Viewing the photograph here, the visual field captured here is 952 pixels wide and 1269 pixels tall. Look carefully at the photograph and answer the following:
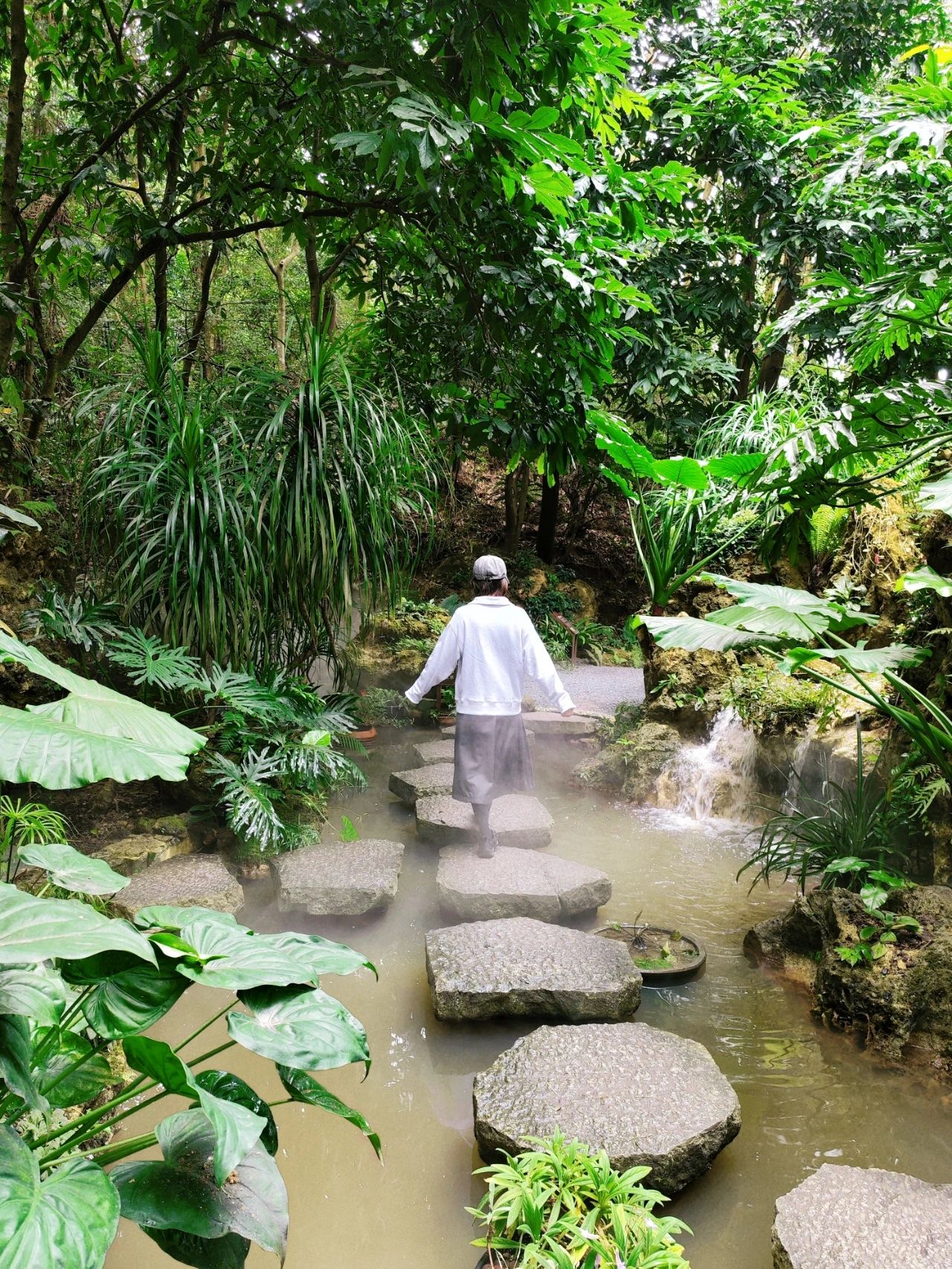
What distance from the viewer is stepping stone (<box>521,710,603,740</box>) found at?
244 inches

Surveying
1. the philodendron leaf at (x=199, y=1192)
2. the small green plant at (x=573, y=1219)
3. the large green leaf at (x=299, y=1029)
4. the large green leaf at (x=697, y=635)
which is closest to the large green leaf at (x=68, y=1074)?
the philodendron leaf at (x=199, y=1192)

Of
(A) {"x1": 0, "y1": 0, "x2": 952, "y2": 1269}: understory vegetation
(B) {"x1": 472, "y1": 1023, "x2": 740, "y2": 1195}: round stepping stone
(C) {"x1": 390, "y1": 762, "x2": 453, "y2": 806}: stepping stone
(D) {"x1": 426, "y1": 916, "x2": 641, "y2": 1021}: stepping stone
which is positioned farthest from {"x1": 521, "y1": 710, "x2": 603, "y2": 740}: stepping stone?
(B) {"x1": 472, "y1": 1023, "x2": 740, "y2": 1195}: round stepping stone

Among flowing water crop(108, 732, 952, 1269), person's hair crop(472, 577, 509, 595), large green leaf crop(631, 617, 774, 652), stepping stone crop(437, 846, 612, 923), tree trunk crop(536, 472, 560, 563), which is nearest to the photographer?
flowing water crop(108, 732, 952, 1269)

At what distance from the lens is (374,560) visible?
397 centimetres

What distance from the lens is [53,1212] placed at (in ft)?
3.12

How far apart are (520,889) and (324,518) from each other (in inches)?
76.3

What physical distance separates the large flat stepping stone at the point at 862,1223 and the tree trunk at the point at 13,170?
159 inches

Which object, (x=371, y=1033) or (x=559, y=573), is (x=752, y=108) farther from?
(x=371, y=1033)

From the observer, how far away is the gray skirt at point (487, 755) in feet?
12.9

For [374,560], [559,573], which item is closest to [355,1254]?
[374,560]

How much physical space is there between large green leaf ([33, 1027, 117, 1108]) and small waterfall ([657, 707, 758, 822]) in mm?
4344

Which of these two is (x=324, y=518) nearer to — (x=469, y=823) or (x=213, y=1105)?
(x=469, y=823)

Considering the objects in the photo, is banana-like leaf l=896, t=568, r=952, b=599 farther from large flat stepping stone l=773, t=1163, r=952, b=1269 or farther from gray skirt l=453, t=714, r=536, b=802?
gray skirt l=453, t=714, r=536, b=802

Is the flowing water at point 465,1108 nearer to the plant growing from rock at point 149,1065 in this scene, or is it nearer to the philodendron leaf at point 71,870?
the plant growing from rock at point 149,1065
